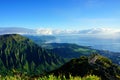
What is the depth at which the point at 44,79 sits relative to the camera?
14.1 m

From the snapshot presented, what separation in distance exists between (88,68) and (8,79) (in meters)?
43.2

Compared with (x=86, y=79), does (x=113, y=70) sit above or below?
below

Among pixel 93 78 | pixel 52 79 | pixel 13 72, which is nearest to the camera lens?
pixel 52 79

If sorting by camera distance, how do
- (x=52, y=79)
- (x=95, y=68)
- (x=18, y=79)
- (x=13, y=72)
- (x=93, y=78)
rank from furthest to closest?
(x=95, y=68) → (x=13, y=72) → (x=93, y=78) → (x=18, y=79) → (x=52, y=79)

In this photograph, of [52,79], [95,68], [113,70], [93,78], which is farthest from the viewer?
[113,70]

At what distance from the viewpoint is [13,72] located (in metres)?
17.8

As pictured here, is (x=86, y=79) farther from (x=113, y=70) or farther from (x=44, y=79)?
(x=113, y=70)

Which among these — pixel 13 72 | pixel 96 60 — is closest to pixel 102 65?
pixel 96 60

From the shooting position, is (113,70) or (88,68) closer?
(88,68)

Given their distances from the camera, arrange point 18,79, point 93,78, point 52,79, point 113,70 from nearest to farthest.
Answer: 1. point 52,79
2. point 18,79
3. point 93,78
4. point 113,70

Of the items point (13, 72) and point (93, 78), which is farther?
point (13, 72)

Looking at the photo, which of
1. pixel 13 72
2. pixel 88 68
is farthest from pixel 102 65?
pixel 13 72

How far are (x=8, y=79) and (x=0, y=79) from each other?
0.67 metres

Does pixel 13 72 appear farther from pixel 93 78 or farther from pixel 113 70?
pixel 113 70
